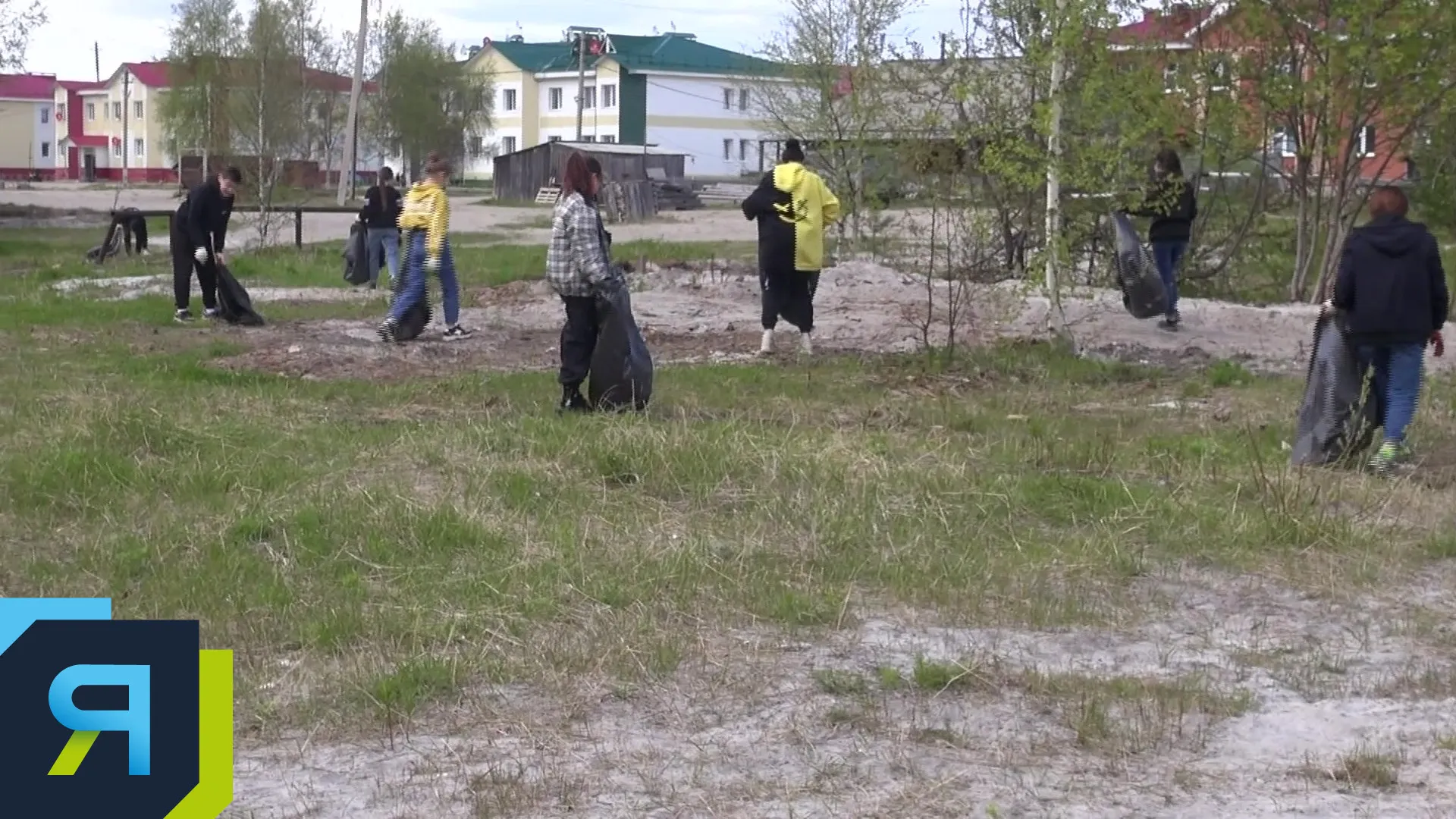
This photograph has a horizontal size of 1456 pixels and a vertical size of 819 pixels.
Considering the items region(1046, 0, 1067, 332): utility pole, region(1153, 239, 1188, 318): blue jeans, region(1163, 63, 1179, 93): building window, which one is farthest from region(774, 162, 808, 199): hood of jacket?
region(1163, 63, 1179, 93): building window

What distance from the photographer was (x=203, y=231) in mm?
15359

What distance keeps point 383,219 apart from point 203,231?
294 centimetres

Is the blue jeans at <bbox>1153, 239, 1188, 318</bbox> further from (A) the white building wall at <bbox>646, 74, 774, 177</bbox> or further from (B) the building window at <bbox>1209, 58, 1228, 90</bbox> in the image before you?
(A) the white building wall at <bbox>646, 74, 774, 177</bbox>

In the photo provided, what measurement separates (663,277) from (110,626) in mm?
14140

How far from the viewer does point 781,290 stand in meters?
13.0

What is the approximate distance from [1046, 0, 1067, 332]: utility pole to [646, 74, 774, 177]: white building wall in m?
70.3

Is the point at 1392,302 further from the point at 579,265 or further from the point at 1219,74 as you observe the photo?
the point at 1219,74

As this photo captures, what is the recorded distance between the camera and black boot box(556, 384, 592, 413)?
10.3 metres

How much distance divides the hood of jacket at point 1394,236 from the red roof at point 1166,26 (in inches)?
228

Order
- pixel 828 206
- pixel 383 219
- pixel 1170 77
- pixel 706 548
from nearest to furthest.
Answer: pixel 706 548 < pixel 828 206 < pixel 1170 77 < pixel 383 219

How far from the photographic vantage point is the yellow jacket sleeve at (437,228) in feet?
45.2

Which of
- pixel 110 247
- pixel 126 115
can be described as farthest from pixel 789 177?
pixel 126 115

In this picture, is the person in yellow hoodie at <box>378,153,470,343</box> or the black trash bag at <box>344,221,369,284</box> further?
the black trash bag at <box>344,221,369,284</box>

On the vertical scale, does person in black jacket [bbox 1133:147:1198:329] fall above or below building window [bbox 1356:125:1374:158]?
below
